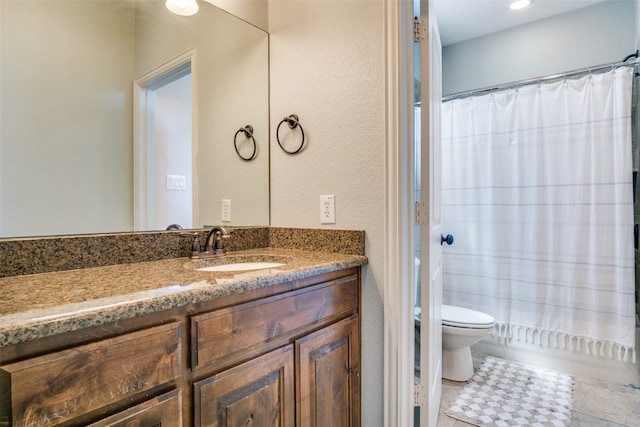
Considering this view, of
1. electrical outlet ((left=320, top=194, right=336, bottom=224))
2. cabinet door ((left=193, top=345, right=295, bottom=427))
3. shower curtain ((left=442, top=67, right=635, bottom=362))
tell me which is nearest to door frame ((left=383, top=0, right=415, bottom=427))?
electrical outlet ((left=320, top=194, right=336, bottom=224))

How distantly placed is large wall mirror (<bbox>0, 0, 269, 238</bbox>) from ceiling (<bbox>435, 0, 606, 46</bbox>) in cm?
141

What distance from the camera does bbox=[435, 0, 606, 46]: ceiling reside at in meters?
2.14

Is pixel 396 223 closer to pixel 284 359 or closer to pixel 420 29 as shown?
pixel 284 359

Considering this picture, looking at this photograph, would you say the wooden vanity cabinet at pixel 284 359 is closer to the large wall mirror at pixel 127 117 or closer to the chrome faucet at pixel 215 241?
the chrome faucet at pixel 215 241

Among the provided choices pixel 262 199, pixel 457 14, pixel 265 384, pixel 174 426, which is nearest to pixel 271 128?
pixel 262 199

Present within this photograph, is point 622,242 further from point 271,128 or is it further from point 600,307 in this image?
point 271,128

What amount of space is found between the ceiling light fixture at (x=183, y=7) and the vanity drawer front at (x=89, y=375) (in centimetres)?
130

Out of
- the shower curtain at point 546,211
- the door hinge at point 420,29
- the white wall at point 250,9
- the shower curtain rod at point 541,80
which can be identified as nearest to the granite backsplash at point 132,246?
the door hinge at point 420,29

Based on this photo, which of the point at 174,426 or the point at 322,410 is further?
the point at 322,410

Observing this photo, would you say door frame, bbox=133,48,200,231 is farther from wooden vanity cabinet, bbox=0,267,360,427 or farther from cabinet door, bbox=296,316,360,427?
cabinet door, bbox=296,316,360,427

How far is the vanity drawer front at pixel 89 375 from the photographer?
530 millimetres

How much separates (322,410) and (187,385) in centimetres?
53

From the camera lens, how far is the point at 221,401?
2.66 ft

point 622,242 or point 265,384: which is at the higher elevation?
point 622,242
